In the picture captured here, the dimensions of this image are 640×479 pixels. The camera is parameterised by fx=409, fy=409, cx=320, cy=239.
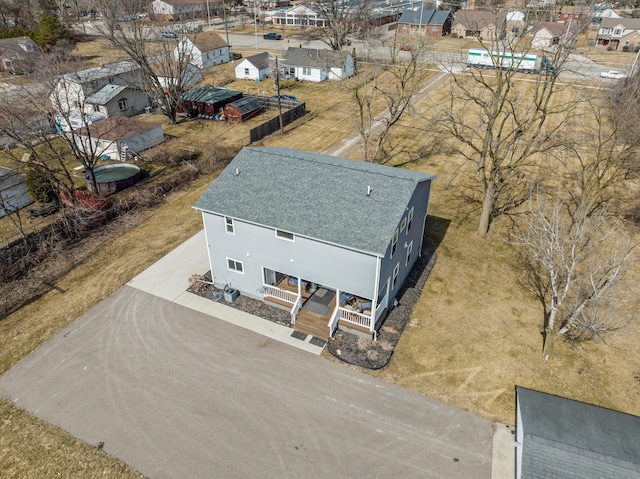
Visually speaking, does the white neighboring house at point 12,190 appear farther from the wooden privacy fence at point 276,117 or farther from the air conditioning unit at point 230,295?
the wooden privacy fence at point 276,117

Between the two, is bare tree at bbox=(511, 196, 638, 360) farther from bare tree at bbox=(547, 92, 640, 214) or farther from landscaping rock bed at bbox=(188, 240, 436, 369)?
landscaping rock bed at bbox=(188, 240, 436, 369)

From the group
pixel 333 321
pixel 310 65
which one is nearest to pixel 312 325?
pixel 333 321

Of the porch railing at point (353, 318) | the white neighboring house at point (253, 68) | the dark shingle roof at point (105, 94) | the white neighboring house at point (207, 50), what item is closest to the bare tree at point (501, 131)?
the porch railing at point (353, 318)

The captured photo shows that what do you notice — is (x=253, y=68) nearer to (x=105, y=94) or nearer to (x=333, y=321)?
(x=105, y=94)

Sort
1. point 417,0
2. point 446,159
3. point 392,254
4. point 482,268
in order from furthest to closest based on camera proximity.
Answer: point 417,0
point 446,159
point 482,268
point 392,254

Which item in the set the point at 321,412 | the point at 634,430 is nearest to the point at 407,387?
the point at 321,412

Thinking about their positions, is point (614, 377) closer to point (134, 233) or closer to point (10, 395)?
point (10, 395)

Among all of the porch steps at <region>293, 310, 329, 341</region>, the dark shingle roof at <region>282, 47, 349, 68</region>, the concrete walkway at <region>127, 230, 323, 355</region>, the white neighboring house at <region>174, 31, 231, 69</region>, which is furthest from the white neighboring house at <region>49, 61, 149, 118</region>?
the porch steps at <region>293, 310, 329, 341</region>
